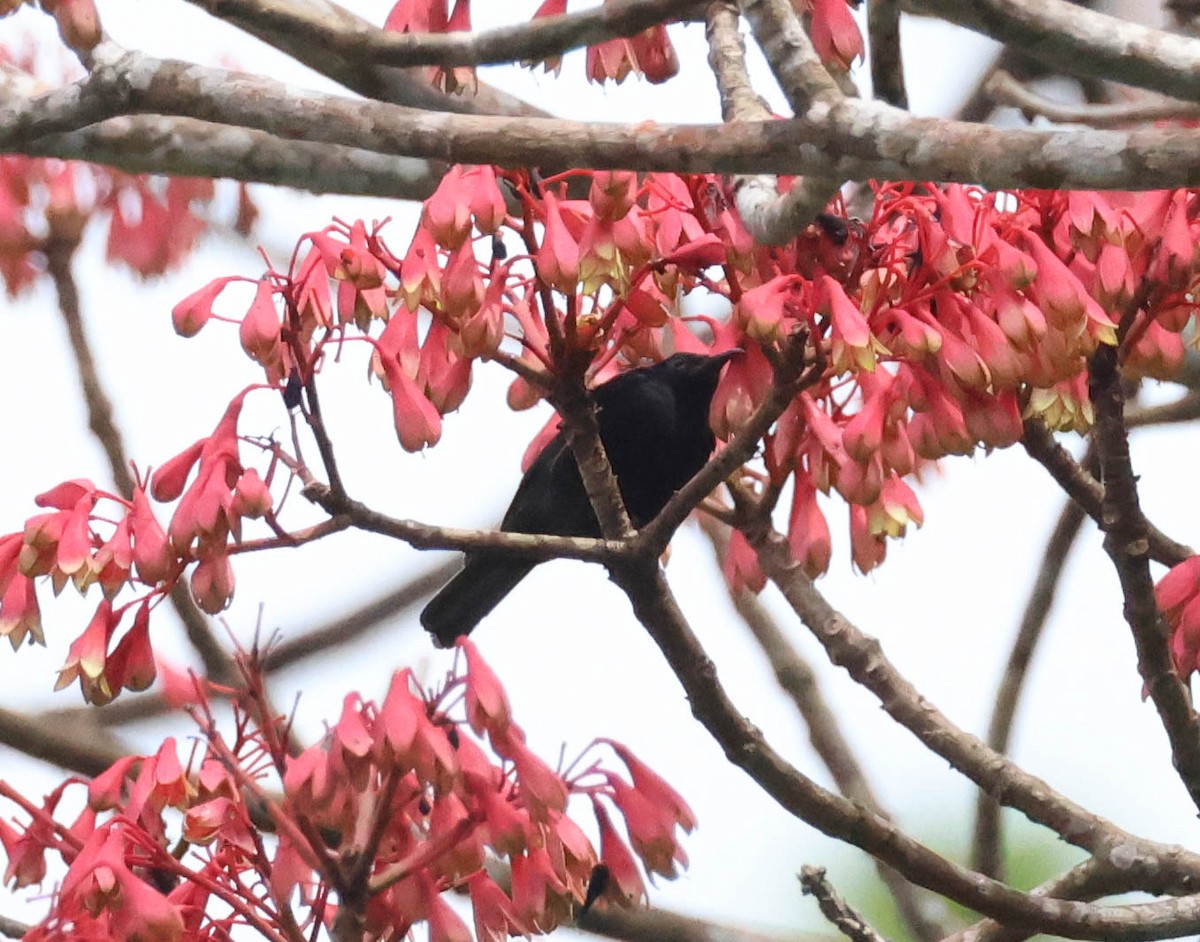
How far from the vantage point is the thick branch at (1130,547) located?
2.74 m

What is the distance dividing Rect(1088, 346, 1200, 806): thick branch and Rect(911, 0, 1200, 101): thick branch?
0.58 meters

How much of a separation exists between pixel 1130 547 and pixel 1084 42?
942 mm

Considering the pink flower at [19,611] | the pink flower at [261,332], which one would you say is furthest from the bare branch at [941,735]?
the pink flower at [19,611]

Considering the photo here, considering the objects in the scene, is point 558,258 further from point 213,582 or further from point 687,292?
point 213,582

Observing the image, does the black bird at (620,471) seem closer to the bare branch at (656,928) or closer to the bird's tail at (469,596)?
the bird's tail at (469,596)

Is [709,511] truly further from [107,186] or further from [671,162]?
[107,186]

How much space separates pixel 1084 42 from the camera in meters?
2.25

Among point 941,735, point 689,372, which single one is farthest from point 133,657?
point 689,372

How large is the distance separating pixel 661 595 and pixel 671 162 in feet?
2.47

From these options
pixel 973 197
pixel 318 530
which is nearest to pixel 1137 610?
pixel 973 197

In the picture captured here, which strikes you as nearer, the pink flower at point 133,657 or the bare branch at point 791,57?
the bare branch at point 791,57

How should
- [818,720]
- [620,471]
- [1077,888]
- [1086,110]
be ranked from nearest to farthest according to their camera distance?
[1077,888]
[1086,110]
[620,471]
[818,720]

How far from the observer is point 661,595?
269cm

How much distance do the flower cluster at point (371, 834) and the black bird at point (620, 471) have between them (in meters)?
1.44
